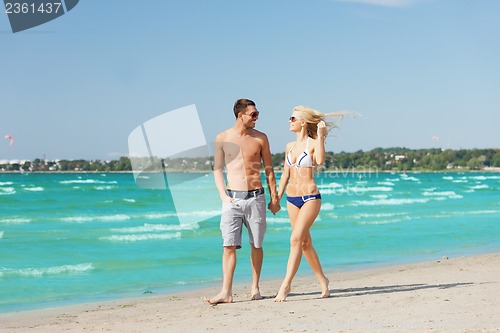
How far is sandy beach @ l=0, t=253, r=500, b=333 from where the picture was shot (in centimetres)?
640

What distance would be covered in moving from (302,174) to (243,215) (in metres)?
0.75

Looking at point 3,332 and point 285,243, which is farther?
point 285,243

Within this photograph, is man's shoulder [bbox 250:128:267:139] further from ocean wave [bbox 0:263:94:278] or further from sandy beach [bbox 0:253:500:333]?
ocean wave [bbox 0:263:94:278]

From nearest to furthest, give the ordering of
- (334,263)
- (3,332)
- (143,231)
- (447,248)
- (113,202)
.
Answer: (3,332) → (334,263) → (447,248) → (143,231) → (113,202)

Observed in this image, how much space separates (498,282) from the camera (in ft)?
29.8

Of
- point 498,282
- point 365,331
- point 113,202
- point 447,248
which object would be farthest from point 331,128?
point 113,202

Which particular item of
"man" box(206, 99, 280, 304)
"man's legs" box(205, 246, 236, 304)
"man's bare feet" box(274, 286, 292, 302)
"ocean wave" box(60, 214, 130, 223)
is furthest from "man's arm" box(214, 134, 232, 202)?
"ocean wave" box(60, 214, 130, 223)

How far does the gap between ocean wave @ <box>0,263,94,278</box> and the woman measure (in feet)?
24.4

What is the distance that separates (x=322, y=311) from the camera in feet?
23.5

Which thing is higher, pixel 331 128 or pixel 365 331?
pixel 331 128

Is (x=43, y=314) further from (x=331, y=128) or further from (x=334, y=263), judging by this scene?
(x=334, y=263)

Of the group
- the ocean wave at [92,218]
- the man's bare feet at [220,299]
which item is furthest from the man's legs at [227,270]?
the ocean wave at [92,218]

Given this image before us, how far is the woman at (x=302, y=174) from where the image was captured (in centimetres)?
763

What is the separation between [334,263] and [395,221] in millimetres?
14489
